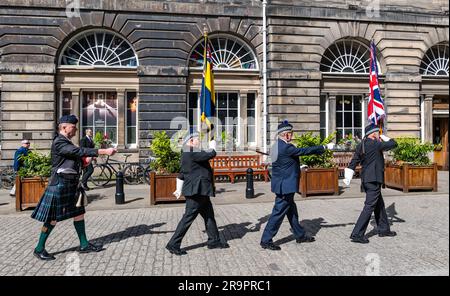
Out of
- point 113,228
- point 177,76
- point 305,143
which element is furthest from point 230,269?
point 177,76

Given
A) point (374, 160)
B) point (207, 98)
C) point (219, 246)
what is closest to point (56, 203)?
point (219, 246)

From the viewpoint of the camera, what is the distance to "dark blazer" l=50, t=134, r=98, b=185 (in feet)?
15.7

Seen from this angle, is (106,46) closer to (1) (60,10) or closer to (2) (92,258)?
(1) (60,10)

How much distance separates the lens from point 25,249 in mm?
5391

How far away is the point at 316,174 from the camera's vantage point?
396 inches

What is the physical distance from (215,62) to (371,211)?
11208 millimetres

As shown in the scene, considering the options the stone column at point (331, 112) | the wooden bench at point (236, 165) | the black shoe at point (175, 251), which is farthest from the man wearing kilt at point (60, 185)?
the stone column at point (331, 112)

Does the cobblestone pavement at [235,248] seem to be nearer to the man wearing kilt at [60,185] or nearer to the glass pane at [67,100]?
the man wearing kilt at [60,185]

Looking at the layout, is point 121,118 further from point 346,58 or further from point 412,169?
point 412,169

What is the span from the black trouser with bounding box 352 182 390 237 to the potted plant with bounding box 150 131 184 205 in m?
4.87

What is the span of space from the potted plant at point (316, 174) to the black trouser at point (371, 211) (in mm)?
3881

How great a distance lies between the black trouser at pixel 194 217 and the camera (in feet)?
16.8

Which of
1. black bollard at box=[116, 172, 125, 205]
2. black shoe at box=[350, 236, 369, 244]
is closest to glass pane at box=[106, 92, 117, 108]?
black bollard at box=[116, 172, 125, 205]

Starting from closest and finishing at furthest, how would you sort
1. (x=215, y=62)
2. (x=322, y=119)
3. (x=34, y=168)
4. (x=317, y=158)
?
1. (x=34, y=168)
2. (x=317, y=158)
3. (x=215, y=62)
4. (x=322, y=119)
